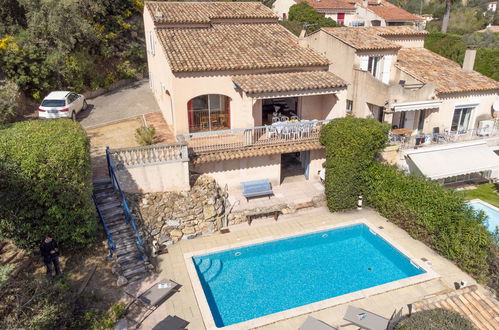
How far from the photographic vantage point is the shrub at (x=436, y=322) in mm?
12578

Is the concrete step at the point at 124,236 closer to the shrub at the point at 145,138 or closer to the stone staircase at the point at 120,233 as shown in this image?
the stone staircase at the point at 120,233

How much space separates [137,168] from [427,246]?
689 inches

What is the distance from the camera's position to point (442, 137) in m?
28.0

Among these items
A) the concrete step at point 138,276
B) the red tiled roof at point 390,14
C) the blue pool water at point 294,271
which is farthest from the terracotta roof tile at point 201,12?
the red tiled roof at point 390,14

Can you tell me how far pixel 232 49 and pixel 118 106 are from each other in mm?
14547

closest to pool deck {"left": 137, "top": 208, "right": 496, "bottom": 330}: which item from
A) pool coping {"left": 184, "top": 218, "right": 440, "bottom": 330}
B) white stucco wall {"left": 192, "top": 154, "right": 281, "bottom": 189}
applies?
pool coping {"left": 184, "top": 218, "right": 440, "bottom": 330}

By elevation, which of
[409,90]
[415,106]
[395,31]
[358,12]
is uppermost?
[358,12]

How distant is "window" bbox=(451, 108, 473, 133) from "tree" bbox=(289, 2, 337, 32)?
113 ft

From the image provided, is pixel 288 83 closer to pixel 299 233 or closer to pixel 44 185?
pixel 299 233

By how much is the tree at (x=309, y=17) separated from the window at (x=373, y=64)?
109 feet

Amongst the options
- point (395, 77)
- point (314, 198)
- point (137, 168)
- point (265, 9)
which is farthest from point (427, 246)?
point (265, 9)

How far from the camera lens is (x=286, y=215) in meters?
24.3

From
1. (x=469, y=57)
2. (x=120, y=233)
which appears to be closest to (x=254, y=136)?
(x=120, y=233)

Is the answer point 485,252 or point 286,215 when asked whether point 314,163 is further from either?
point 485,252
